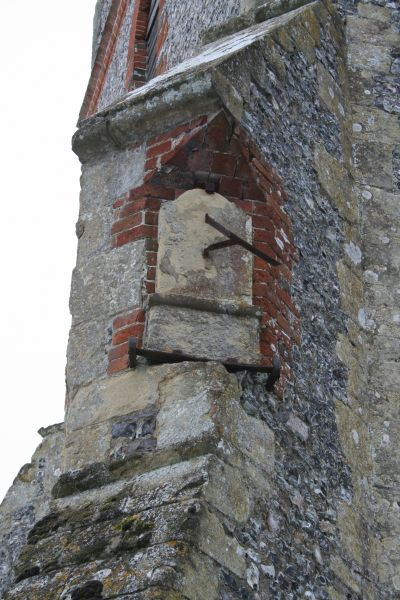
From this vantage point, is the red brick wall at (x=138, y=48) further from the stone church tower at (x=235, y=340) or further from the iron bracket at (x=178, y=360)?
the iron bracket at (x=178, y=360)

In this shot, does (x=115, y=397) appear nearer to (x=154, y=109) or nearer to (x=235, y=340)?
(x=235, y=340)

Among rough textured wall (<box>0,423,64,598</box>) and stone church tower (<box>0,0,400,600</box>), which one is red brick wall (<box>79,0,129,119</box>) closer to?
rough textured wall (<box>0,423,64,598</box>)

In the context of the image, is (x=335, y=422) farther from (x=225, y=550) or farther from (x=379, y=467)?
(x=225, y=550)

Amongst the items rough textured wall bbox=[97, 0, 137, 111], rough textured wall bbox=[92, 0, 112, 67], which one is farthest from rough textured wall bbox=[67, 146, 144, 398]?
rough textured wall bbox=[92, 0, 112, 67]

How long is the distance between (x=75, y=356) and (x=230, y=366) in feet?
2.29

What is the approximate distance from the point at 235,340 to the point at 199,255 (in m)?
0.40

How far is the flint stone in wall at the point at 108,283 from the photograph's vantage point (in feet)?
16.3

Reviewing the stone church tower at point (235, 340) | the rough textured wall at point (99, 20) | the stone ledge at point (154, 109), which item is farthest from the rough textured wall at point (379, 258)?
Answer: the rough textured wall at point (99, 20)

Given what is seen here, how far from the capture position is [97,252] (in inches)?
206

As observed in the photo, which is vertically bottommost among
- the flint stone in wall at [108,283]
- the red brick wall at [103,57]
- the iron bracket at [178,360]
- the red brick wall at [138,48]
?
the iron bracket at [178,360]

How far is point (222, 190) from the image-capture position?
→ 205 inches

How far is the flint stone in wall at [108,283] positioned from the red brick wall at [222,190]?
2.8 inches

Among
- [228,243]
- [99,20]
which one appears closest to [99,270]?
[228,243]

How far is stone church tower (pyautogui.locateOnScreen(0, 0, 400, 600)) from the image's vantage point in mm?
4262
